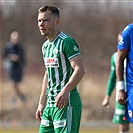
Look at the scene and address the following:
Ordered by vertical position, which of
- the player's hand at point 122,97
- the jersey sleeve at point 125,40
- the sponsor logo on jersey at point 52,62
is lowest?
the player's hand at point 122,97

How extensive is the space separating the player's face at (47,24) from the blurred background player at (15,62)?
10.3 m

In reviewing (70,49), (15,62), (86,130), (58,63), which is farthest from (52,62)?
(15,62)

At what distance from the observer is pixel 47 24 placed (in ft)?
24.0

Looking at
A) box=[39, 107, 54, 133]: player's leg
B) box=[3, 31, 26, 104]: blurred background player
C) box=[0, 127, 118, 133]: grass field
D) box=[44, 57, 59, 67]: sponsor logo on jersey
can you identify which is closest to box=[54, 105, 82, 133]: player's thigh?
box=[39, 107, 54, 133]: player's leg

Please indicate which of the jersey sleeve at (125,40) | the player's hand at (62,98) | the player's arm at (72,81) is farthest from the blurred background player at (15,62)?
the player's hand at (62,98)

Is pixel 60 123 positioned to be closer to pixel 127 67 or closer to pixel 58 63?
pixel 58 63

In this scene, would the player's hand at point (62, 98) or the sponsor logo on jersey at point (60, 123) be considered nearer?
the player's hand at point (62, 98)

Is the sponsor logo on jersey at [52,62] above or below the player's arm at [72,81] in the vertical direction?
above

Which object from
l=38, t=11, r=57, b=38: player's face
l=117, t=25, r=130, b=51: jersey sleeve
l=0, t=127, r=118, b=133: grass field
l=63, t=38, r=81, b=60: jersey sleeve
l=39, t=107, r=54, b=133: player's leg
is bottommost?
l=0, t=127, r=118, b=133: grass field

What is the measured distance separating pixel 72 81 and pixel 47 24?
772 millimetres

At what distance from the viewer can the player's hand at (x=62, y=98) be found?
688cm

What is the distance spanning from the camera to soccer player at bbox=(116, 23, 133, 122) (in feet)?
26.0

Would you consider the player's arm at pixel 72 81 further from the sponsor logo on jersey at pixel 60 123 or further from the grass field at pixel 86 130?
the grass field at pixel 86 130

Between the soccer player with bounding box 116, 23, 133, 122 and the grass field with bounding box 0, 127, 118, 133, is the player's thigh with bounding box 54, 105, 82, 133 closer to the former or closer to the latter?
the soccer player with bounding box 116, 23, 133, 122
